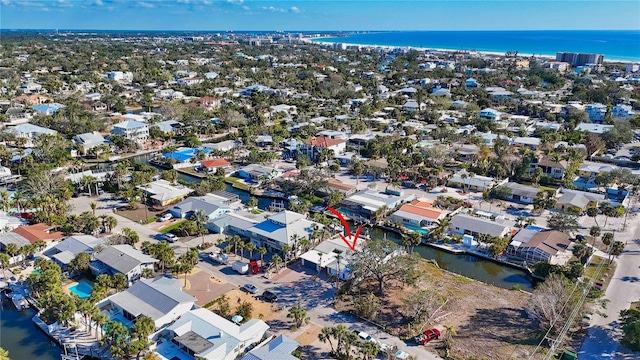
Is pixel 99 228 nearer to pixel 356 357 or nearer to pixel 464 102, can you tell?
pixel 356 357

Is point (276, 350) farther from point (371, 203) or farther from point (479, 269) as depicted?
point (371, 203)

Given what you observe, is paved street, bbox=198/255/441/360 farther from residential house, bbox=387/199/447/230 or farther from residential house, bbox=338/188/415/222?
residential house, bbox=387/199/447/230

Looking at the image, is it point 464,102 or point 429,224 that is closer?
point 429,224

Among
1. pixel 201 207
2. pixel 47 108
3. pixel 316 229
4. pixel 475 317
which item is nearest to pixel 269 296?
pixel 316 229

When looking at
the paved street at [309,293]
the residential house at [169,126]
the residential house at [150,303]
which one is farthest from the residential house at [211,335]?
the residential house at [169,126]

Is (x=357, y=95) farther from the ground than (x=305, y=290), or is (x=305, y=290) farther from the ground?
(x=357, y=95)

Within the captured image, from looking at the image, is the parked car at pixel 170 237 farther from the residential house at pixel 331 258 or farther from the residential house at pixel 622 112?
the residential house at pixel 622 112

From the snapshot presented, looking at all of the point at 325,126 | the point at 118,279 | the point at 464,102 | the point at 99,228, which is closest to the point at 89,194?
the point at 99,228
